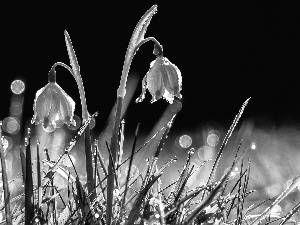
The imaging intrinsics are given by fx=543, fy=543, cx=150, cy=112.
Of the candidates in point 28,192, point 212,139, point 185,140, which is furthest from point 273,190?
point 212,139

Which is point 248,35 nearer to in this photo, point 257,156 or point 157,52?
point 257,156

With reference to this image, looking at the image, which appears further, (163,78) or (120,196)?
(163,78)

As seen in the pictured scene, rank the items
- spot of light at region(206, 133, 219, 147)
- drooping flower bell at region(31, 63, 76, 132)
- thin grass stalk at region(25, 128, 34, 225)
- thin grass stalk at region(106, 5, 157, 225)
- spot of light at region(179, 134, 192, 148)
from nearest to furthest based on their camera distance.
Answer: thin grass stalk at region(25, 128, 34, 225) < thin grass stalk at region(106, 5, 157, 225) < drooping flower bell at region(31, 63, 76, 132) < spot of light at region(179, 134, 192, 148) < spot of light at region(206, 133, 219, 147)

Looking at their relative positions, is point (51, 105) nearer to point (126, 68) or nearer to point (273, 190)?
point (126, 68)

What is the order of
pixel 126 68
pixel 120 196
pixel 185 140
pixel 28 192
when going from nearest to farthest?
1. pixel 28 192
2. pixel 120 196
3. pixel 126 68
4. pixel 185 140

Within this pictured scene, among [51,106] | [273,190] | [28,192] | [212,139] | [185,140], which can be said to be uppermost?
[212,139]

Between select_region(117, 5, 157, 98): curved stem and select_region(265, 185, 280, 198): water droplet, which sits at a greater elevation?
select_region(117, 5, 157, 98): curved stem

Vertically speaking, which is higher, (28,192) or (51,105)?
(51,105)

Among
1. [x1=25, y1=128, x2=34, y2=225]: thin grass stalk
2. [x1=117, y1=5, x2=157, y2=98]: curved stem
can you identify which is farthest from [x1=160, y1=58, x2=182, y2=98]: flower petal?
[x1=25, y1=128, x2=34, y2=225]: thin grass stalk

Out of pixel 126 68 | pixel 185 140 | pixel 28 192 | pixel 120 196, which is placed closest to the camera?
pixel 28 192

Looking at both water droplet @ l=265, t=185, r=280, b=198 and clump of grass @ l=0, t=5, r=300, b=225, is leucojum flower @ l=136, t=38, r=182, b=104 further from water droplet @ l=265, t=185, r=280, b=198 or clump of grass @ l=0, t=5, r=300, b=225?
water droplet @ l=265, t=185, r=280, b=198
